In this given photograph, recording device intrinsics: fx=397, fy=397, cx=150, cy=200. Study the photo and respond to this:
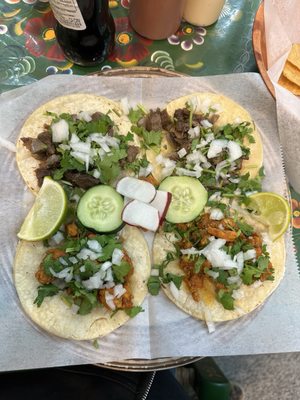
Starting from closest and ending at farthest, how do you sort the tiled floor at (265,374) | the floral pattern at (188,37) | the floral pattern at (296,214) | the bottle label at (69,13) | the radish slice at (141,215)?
1. the bottle label at (69,13)
2. the radish slice at (141,215)
3. the floral pattern at (296,214)
4. the floral pattern at (188,37)
5. the tiled floor at (265,374)

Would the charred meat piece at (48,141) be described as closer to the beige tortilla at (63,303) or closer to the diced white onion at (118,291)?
the beige tortilla at (63,303)

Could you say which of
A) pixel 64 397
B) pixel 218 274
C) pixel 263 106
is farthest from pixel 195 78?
pixel 64 397

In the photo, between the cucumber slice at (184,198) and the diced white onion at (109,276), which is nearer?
the diced white onion at (109,276)

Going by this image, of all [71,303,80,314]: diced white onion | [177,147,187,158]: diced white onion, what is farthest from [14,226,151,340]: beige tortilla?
[177,147,187,158]: diced white onion

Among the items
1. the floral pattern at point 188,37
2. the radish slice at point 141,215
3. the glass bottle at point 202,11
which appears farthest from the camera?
the floral pattern at point 188,37

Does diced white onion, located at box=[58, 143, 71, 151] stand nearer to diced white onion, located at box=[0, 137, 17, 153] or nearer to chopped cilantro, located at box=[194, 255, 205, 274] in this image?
diced white onion, located at box=[0, 137, 17, 153]

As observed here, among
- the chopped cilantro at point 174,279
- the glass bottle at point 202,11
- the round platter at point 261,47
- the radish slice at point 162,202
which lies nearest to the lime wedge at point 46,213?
the radish slice at point 162,202

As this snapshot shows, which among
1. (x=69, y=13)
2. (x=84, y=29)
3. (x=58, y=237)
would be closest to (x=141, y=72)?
(x=84, y=29)
